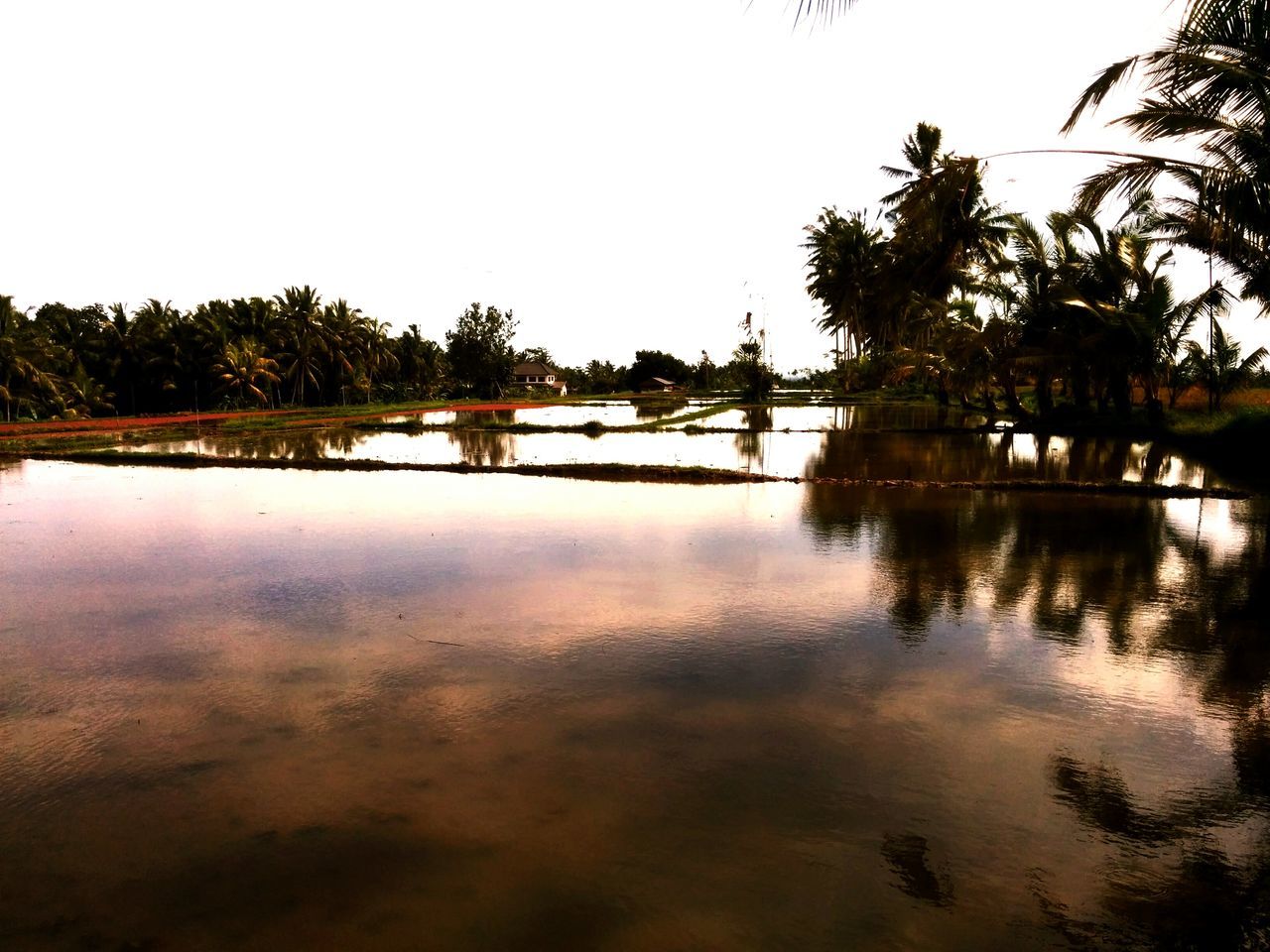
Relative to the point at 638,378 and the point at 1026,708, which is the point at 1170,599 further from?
the point at 638,378

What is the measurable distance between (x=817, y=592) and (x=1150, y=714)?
2.76m

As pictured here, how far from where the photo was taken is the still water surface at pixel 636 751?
9.32 ft

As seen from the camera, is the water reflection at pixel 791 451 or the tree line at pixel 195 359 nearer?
the water reflection at pixel 791 451

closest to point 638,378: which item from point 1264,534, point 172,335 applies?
point 172,335

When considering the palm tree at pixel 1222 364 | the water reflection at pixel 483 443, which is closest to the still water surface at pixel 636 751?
the water reflection at pixel 483 443

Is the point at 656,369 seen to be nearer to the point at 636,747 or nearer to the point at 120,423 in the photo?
the point at 120,423

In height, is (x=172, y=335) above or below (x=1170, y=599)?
above

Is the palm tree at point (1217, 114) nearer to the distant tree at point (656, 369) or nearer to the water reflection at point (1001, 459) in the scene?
the water reflection at point (1001, 459)

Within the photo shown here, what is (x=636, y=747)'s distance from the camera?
402 centimetres

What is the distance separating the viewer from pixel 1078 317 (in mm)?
20891

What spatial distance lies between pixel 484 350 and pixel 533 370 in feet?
97.0

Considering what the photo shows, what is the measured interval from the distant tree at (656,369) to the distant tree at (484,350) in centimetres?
2106

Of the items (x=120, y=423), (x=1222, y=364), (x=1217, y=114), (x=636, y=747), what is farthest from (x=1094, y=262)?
(x=120, y=423)

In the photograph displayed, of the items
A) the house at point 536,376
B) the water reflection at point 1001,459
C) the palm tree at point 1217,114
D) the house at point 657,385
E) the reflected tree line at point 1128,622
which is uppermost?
the palm tree at point 1217,114
